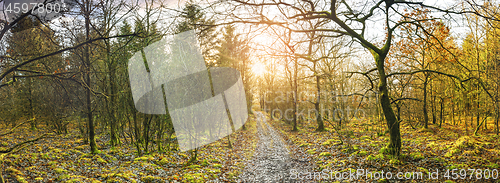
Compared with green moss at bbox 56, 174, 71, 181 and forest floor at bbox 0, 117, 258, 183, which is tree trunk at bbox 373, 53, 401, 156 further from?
green moss at bbox 56, 174, 71, 181

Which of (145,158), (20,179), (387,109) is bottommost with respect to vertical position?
(145,158)

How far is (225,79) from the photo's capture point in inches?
604

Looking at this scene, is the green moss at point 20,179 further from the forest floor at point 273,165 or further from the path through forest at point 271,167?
the path through forest at point 271,167

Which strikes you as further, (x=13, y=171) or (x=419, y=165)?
(x=419, y=165)

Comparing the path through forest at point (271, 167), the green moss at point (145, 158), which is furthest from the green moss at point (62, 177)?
the path through forest at point (271, 167)

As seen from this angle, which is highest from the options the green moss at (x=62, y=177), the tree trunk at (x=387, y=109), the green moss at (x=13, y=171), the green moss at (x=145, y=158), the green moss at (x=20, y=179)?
the tree trunk at (x=387, y=109)

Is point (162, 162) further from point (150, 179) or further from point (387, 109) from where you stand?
point (387, 109)

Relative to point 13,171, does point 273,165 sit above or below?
below

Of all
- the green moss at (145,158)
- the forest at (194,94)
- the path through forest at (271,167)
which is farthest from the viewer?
the green moss at (145,158)

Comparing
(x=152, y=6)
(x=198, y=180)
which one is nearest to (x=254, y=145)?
(x=198, y=180)

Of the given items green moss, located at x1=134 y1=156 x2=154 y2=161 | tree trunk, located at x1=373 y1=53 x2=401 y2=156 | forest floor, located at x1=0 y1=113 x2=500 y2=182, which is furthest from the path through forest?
green moss, located at x1=134 y1=156 x2=154 y2=161

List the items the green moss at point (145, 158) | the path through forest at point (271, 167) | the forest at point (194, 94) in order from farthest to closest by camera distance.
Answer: the green moss at point (145, 158)
the path through forest at point (271, 167)
the forest at point (194, 94)

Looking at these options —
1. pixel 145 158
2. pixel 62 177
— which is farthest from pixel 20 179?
pixel 145 158

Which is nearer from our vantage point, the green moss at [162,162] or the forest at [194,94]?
the forest at [194,94]
